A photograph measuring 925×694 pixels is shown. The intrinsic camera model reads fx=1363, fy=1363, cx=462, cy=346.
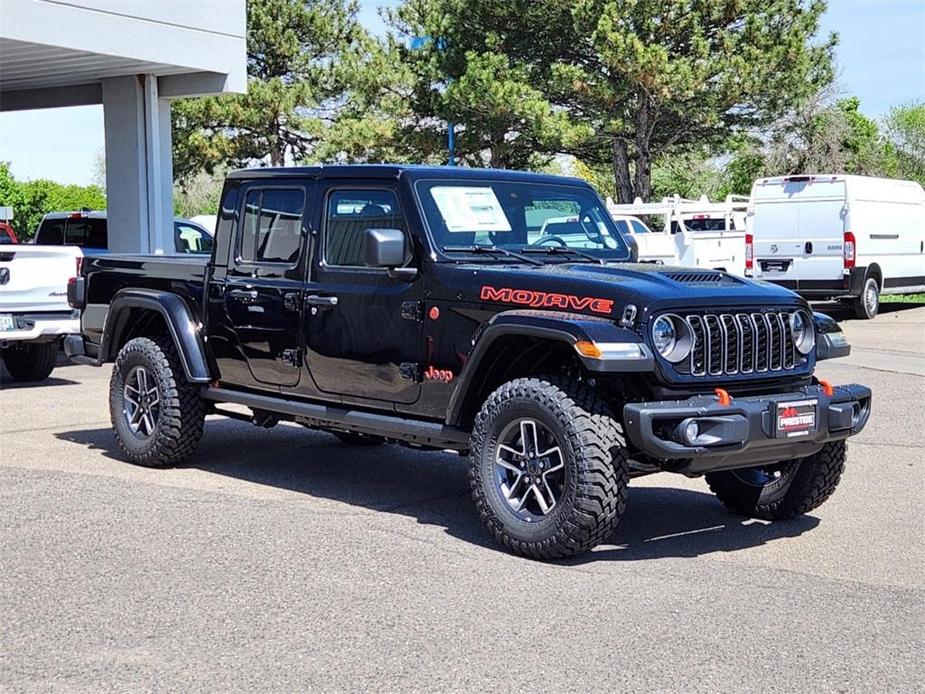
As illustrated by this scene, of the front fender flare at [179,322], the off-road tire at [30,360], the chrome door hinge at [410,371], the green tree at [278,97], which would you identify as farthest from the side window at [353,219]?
the green tree at [278,97]

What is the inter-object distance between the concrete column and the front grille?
14266 millimetres

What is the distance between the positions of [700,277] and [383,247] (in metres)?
1.62

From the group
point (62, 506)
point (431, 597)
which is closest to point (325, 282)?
point (62, 506)

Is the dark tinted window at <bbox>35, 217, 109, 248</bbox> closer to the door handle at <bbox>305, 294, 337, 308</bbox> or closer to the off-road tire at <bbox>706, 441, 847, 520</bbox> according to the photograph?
the door handle at <bbox>305, 294, 337, 308</bbox>

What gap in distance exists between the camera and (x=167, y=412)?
8.55m

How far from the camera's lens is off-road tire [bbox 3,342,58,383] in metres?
13.8

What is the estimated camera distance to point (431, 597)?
5719 mm

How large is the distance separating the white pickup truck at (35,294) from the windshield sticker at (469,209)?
5943 millimetres

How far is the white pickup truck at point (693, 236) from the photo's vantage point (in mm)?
26172

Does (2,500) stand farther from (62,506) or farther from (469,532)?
(469,532)

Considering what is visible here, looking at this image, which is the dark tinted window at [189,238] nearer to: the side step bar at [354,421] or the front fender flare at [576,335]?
the side step bar at [354,421]

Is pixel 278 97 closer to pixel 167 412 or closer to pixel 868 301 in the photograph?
pixel 868 301

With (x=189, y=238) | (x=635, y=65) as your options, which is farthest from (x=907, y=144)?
(x=189, y=238)

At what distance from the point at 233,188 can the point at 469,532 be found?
9.55 ft
